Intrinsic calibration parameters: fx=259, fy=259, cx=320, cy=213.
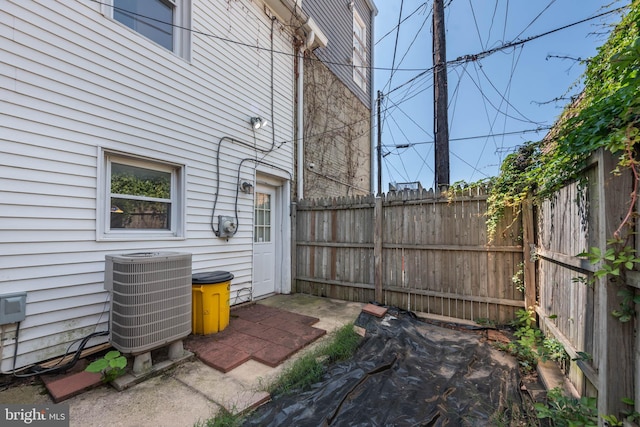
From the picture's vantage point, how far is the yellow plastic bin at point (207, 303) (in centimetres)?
330

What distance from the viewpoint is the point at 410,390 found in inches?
86.7

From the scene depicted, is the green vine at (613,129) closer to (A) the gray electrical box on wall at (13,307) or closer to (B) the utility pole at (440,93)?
(B) the utility pole at (440,93)

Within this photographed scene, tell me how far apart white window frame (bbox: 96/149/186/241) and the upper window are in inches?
67.4

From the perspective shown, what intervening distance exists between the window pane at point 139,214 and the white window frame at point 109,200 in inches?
2.2

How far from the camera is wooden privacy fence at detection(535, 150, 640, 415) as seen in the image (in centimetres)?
140

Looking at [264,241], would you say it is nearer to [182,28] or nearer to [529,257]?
[182,28]

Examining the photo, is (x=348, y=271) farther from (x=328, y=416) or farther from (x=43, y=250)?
(x=43, y=250)

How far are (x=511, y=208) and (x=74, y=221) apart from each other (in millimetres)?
5374

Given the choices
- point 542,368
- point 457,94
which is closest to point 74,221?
point 542,368

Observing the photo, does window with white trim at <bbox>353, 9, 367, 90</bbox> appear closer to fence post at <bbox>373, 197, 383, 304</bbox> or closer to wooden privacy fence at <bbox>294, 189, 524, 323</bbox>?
wooden privacy fence at <bbox>294, 189, 524, 323</bbox>

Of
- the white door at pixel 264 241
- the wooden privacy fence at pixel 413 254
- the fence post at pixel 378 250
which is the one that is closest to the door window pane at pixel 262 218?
the white door at pixel 264 241

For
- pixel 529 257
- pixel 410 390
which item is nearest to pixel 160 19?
pixel 410 390

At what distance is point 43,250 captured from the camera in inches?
100.0

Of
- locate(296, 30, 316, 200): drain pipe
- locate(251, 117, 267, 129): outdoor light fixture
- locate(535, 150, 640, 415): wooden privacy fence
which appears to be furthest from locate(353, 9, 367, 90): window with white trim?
locate(535, 150, 640, 415): wooden privacy fence
